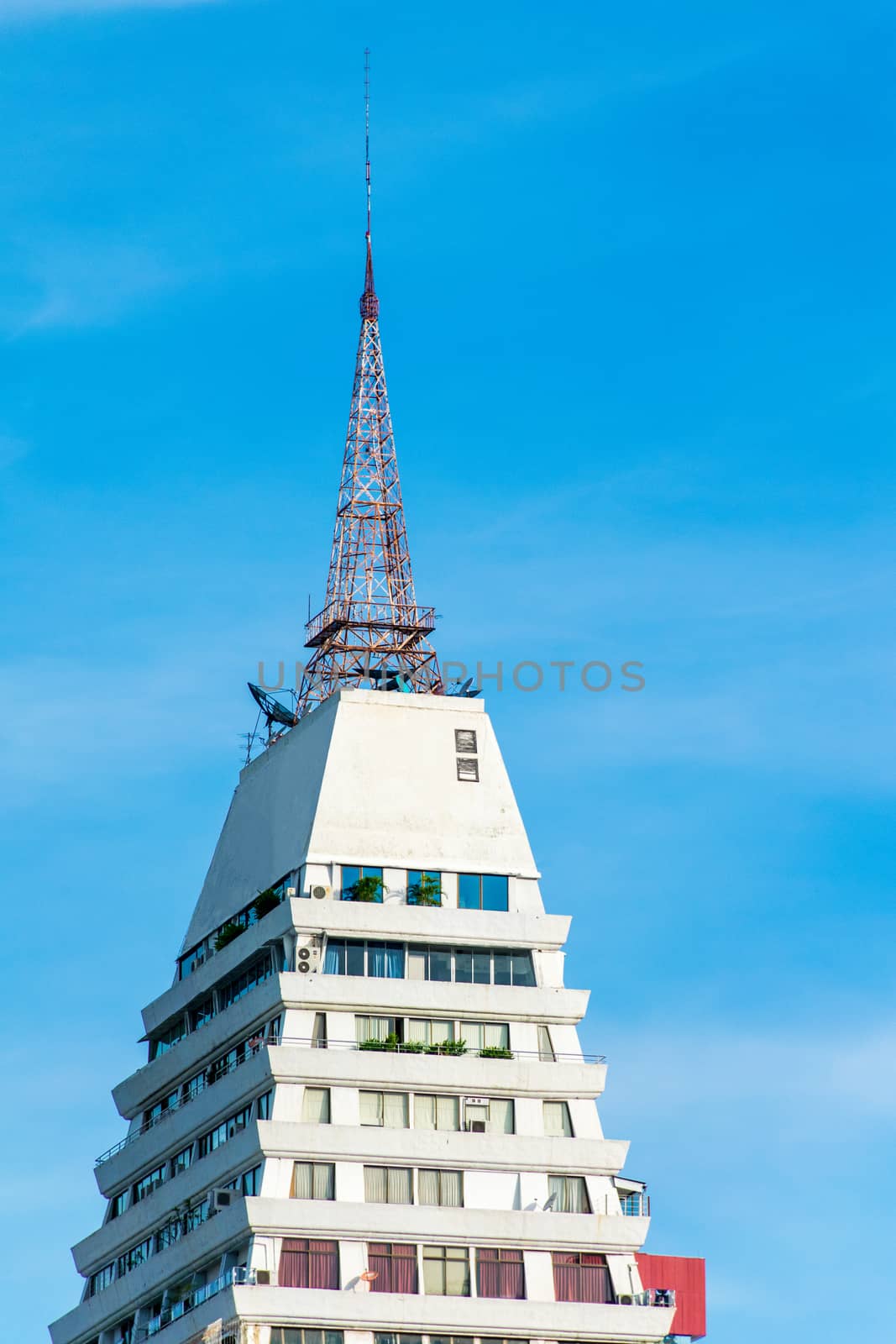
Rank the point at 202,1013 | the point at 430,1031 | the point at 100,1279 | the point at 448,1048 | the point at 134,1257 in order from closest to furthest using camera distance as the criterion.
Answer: the point at 448,1048 < the point at 430,1031 < the point at 134,1257 < the point at 202,1013 < the point at 100,1279

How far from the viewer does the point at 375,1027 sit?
126 m

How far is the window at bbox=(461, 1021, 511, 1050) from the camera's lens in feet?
415

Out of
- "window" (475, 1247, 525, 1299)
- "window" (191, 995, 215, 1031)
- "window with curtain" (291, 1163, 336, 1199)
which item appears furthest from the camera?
"window" (191, 995, 215, 1031)

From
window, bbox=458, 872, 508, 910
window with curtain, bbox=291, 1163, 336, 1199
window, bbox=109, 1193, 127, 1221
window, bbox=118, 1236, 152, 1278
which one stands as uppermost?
window, bbox=458, 872, 508, 910

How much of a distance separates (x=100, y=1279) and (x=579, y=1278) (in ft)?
89.3

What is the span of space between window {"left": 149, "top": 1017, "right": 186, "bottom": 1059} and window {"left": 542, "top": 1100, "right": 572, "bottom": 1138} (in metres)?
21.0

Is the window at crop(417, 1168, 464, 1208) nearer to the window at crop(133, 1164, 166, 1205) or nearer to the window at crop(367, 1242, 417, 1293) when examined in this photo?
the window at crop(367, 1242, 417, 1293)

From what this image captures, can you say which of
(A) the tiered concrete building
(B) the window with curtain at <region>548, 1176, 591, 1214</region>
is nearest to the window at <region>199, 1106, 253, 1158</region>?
(A) the tiered concrete building

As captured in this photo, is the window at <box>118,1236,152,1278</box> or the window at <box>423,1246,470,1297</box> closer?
the window at <box>423,1246,470,1297</box>

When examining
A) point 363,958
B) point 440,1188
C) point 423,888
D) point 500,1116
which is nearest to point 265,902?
point 363,958

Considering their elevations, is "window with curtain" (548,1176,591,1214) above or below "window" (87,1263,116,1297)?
below

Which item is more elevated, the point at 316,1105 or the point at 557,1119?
the point at 557,1119

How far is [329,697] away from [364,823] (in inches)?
306

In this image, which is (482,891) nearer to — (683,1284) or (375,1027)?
(375,1027)
